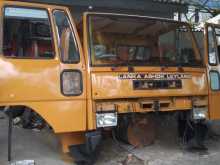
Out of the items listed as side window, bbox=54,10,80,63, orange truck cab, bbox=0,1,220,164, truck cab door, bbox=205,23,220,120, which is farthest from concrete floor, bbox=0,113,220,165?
side window, bbox=54,10,80,63

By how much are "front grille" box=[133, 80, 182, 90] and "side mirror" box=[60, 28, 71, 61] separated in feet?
3.54

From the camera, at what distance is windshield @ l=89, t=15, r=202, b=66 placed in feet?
17.8

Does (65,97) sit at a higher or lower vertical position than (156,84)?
lower

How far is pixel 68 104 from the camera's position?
4.96 metres

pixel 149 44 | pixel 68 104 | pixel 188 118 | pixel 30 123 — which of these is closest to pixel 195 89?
pixel 188 118

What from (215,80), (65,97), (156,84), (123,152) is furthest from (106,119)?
(215,80)

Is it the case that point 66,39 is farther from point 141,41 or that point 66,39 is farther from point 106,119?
point 141,41

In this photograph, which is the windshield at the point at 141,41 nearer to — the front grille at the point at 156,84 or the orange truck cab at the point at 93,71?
the orange truck cab at the point at 93,71

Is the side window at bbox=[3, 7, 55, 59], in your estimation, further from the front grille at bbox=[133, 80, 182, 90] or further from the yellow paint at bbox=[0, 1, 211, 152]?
the front grille at bbox=[133, 80, 182, 90]

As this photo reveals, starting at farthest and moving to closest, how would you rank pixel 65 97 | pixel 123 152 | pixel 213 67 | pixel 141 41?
pixel 123 152 → pixel 141 41 → pixel 213 67 → pixel 65 97

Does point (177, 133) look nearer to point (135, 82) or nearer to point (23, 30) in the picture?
point (135, 82)

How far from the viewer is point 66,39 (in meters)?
5.10

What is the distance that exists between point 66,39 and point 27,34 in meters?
0.55

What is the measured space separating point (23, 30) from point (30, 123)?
9.69 feet
